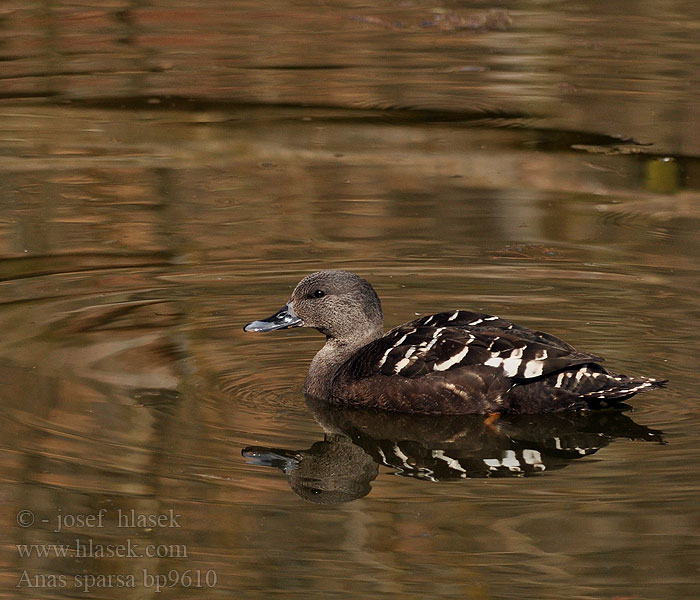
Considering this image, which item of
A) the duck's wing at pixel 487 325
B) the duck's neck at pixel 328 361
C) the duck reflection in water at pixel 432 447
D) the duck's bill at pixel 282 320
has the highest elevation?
the duck's wing at pixel 487 325

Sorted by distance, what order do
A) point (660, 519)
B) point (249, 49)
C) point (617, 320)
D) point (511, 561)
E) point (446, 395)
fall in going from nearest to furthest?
point (511, 561) → point (660, 519) → point (446, 395) → point (617, 320) → point (249, 49)

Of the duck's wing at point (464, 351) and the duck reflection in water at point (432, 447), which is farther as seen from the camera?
the duck's wing at point (464, 351)

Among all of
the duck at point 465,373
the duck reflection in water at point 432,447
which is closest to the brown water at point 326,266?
the duck reflection in water at point 432,447

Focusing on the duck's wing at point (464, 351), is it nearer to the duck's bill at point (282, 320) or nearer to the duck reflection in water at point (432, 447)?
the duck reflection in water at point (432, 447)

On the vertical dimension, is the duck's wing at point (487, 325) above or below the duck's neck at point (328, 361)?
above

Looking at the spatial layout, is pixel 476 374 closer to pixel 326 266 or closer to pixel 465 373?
pixel 465 373

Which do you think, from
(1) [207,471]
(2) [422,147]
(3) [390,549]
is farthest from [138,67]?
(3) [390,549]

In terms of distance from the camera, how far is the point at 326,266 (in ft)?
32.7

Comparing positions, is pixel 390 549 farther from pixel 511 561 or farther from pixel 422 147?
pixel 422 147

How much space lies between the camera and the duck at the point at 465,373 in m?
7.39

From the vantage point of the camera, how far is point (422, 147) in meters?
13.0

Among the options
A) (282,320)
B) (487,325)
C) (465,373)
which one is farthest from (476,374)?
(282,320)

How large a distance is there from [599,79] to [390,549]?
9.98 metres

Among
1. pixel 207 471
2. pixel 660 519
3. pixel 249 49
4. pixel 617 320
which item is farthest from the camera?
pixel 249 49
